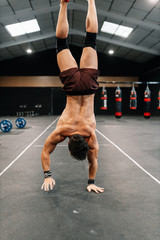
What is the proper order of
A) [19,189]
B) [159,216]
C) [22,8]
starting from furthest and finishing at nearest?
[22,8], [19,189], [159,216]

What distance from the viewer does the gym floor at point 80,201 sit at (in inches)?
66.8

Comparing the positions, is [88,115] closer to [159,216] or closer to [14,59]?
[159,216]

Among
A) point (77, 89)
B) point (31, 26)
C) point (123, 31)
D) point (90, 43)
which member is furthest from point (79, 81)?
point (123, 31)

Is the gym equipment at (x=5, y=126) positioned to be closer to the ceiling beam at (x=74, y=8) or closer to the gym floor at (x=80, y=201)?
the gym floor at (x=80, y=201)

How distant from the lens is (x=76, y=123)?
88.2 inches

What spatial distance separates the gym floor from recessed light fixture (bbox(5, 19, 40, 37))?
7232 mm

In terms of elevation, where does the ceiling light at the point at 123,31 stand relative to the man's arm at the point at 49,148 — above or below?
above

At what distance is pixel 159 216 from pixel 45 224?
1.01 meters

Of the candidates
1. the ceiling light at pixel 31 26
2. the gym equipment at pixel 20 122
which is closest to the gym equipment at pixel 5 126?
the gym equipment at pixel 20 122

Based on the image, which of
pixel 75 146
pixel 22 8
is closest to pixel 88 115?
pixel 75 146

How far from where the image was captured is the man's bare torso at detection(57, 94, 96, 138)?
7.34ft

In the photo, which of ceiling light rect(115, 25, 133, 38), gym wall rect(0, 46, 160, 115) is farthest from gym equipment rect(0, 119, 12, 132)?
gym wall rect(0, 46, 160, 115)

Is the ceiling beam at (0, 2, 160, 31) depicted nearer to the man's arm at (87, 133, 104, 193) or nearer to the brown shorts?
the brown shorts

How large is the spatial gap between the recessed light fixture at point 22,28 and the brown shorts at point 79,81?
8.16m
